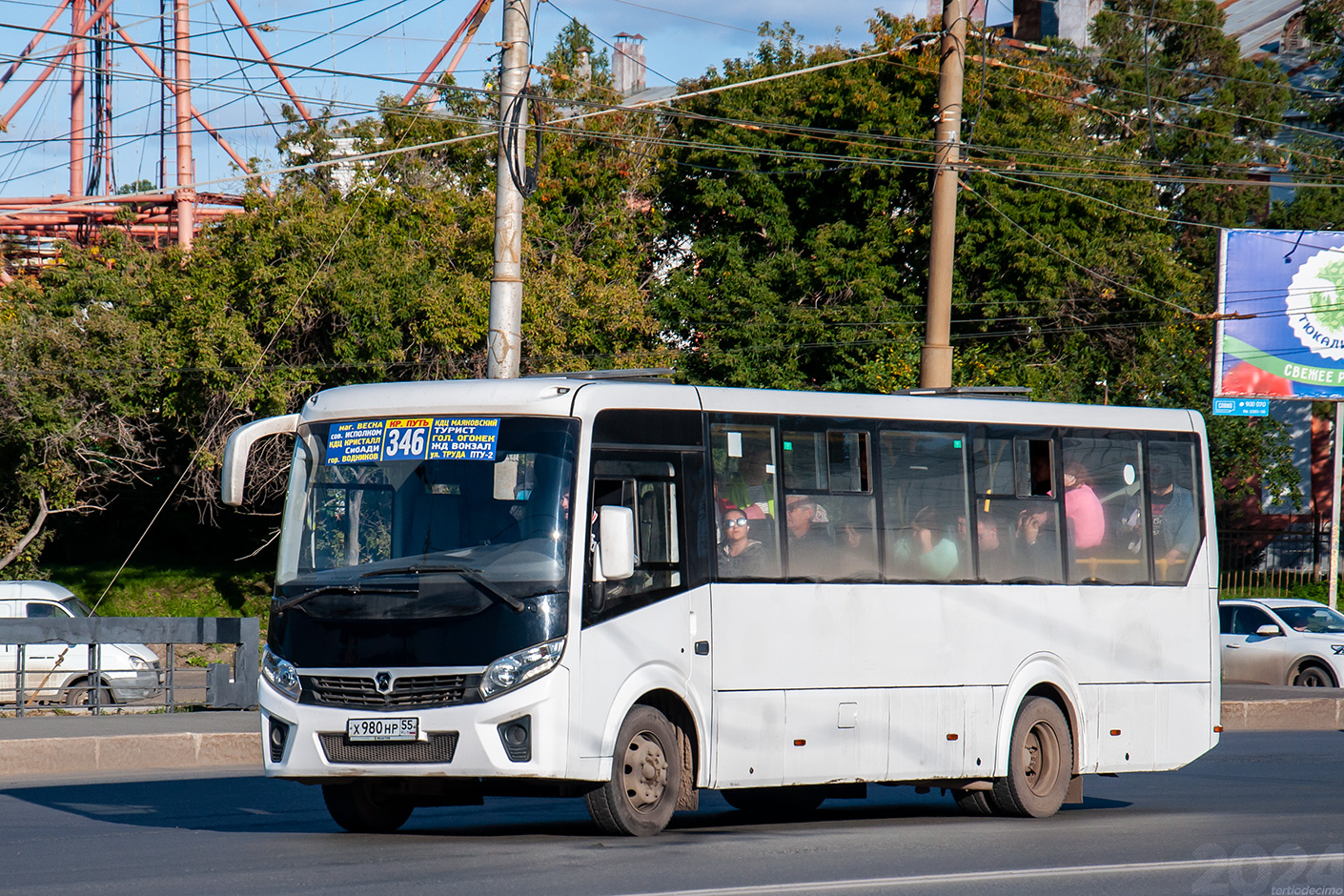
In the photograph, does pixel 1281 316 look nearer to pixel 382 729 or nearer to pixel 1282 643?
pixel 1282 643

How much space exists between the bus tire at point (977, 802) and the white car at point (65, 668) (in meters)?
9.82

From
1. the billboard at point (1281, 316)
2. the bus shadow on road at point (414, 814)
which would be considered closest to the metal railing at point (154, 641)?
the bus shadow on road at point (414, 814)

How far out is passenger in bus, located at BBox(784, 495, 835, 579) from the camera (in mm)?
10258

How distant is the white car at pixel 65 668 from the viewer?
18484 mm

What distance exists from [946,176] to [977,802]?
651cm

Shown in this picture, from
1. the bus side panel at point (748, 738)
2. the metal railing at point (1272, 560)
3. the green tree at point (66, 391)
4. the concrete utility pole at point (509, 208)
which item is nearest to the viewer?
the bus side panel at point (748, 738)

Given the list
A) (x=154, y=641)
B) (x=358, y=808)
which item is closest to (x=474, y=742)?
(x=358, y=808)

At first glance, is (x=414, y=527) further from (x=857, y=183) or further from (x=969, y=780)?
(x=857, y=183)

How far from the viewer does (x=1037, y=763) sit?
11.7 metres

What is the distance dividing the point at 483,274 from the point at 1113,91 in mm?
→ 23491

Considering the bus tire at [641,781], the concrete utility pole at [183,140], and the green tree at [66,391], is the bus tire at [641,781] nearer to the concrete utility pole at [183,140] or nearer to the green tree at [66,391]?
the green tree at [66,391]

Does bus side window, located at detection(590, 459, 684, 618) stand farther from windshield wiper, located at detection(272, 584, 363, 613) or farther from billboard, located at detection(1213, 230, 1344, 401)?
billboard, located at detection(1213, 230, 1344, 401)

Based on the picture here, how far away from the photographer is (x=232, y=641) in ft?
59.7

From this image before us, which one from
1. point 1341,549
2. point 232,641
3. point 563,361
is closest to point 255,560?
point 563,361
